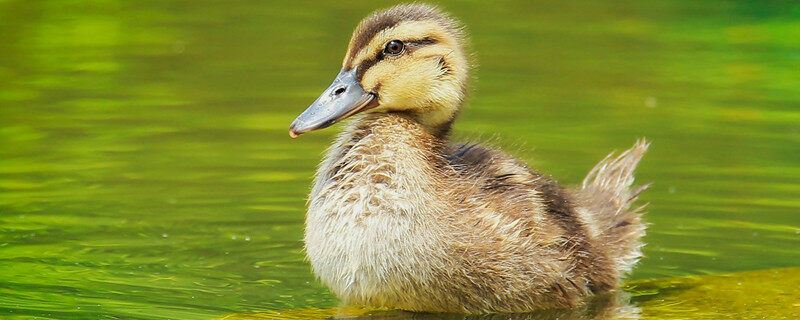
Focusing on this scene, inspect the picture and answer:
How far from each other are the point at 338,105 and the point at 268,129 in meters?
4.36

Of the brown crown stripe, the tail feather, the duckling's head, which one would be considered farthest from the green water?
the brown crown stripe

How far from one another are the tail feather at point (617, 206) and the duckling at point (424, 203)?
0.29 meters

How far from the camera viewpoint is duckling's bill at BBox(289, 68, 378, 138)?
28.0 feet

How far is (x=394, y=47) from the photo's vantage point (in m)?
8.56

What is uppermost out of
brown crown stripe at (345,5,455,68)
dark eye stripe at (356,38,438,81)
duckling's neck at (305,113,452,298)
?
brown crown stripe at (345,5,455,68)

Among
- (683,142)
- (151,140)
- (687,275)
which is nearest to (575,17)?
(683,142)

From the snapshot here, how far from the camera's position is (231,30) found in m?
17.0

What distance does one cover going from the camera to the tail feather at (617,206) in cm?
934

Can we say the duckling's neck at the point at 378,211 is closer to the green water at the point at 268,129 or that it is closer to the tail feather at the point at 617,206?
the green water at the point at 268,129

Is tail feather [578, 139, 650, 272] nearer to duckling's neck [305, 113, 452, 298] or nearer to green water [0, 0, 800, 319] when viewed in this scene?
green water [0, 0, 800, 319]

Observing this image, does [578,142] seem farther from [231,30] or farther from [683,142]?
[231,30]

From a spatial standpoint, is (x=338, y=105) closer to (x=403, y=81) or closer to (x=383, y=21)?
(x=403, y=81)

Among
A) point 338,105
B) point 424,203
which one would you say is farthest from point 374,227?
point 338,105

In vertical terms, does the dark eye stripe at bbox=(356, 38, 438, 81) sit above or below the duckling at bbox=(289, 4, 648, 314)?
above
